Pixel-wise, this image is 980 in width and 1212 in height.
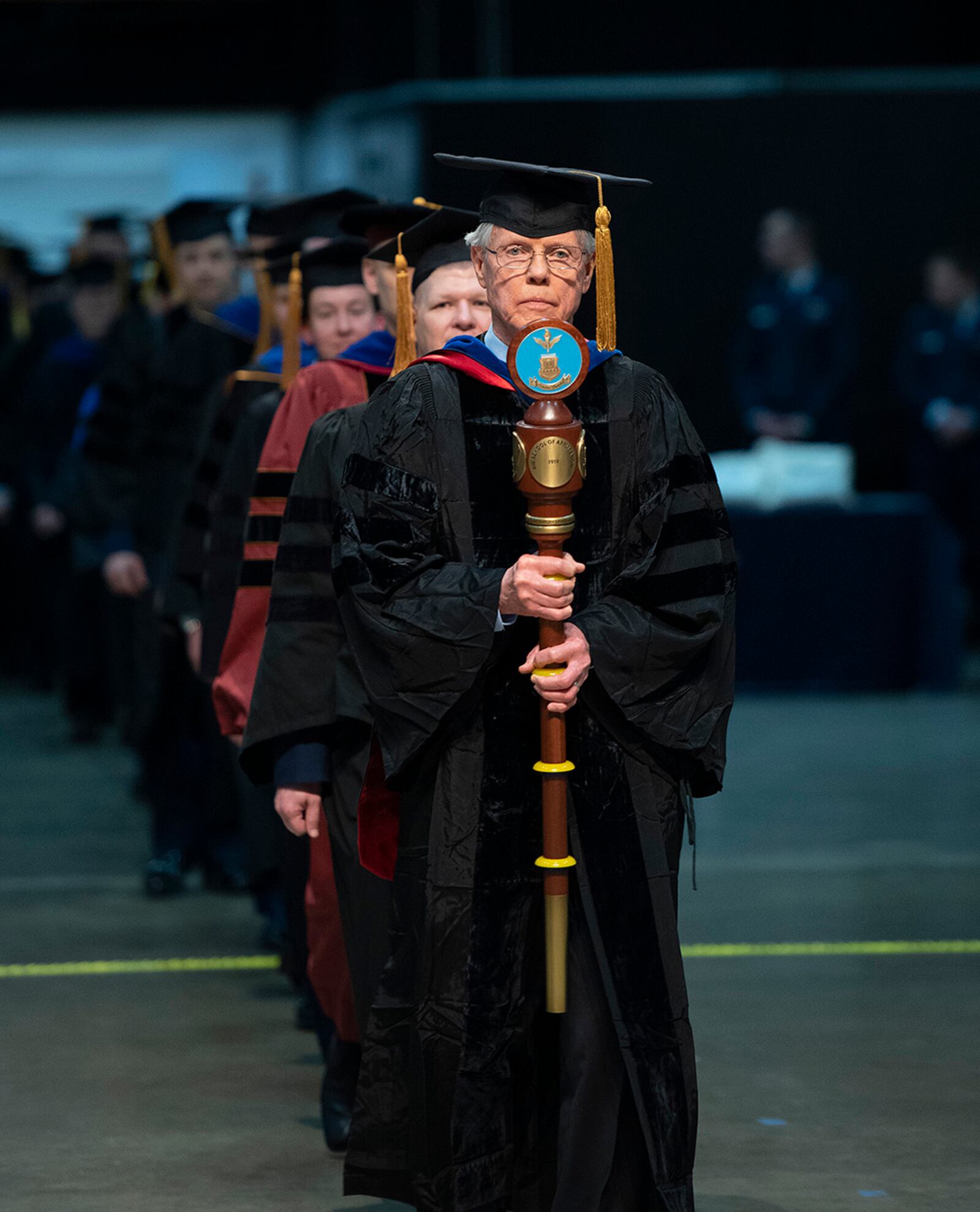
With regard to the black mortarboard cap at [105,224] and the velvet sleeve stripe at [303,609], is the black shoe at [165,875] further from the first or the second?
the black mortarboard cap at [105,224]

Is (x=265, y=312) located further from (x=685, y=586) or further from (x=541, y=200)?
(x=685, y=586)

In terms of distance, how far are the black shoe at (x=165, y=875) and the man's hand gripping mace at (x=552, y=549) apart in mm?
3357

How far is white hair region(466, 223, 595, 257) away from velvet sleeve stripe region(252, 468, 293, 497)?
1.17m

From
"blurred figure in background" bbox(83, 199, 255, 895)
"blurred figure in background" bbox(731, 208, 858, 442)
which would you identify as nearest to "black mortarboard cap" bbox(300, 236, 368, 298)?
"blurred figure in background" bbox(83, 199, 255, 895)

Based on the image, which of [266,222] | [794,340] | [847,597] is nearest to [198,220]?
[266,222]

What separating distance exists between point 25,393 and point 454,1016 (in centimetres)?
804

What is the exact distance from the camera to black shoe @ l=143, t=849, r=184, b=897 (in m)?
6.35

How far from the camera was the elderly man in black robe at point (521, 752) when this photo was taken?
10.3 feet

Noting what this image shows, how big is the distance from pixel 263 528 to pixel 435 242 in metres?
0.75

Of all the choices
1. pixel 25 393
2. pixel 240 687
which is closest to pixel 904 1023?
pixel 240 687

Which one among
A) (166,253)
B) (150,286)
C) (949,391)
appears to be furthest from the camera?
(949,391)

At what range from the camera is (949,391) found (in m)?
11.0

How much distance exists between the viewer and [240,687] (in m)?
4.41

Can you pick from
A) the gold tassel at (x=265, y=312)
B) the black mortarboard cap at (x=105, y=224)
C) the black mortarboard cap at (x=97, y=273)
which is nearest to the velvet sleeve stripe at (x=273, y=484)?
the gold tassel at (x=265, y=312)
